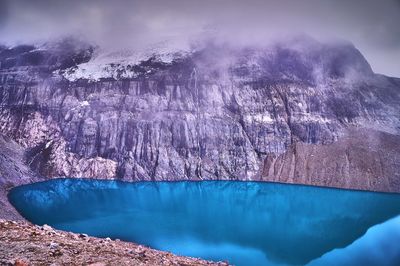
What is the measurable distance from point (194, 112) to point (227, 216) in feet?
215

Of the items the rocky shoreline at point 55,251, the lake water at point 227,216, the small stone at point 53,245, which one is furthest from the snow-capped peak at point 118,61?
the small stone at point 53,245

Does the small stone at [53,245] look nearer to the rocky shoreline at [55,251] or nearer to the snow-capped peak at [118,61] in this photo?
the rocky shoreline at [55,251]

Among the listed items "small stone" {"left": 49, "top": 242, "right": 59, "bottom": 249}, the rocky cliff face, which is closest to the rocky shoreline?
"small stone" {"left": 49, "top": 242, "right": 59, "bottom": 249}

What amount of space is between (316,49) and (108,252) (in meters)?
150

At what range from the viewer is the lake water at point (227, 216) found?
5403 centimetres

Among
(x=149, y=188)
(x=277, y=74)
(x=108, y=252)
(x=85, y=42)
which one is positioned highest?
(x=85, y=42)

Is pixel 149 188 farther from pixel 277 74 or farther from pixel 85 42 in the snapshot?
pixel 85 42

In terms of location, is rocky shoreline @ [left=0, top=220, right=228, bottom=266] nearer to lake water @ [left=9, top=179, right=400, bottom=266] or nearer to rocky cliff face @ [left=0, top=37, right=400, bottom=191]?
lake water @ [left=9, top=179, right=400, bottom=266]

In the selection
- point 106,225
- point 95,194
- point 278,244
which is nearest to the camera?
point 278,244

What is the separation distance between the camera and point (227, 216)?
3041 inches

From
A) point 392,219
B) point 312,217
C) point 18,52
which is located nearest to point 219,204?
point 312,217

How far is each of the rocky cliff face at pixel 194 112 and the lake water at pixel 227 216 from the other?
9865 millimetres

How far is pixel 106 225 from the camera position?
2522 inches

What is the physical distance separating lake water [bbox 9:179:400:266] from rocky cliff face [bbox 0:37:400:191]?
987cm
